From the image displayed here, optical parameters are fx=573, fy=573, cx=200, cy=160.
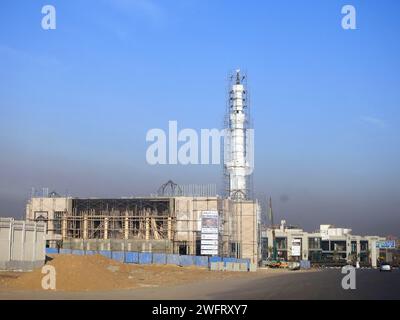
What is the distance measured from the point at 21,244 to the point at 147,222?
46.5 meters

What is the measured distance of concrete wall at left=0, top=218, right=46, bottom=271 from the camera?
3828 centimetres

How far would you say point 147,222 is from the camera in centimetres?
8588

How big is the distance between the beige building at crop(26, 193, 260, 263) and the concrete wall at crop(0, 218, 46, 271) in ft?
133

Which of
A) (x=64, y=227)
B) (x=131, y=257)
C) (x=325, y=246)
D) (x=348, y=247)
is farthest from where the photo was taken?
(x=325, y=246)
